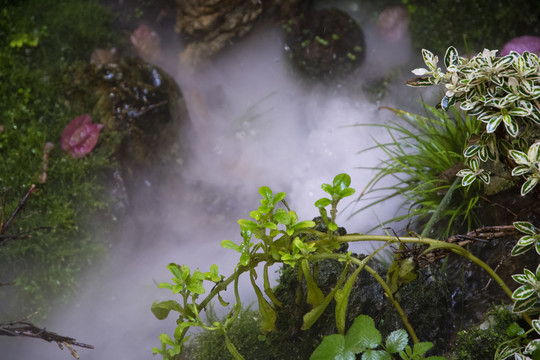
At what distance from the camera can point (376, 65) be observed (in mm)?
3969

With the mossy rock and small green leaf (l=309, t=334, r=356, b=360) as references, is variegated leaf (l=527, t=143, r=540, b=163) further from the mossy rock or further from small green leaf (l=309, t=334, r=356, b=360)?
the mossy rock

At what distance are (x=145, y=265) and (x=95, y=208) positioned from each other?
1.58ft

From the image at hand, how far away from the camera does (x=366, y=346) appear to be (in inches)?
67.6

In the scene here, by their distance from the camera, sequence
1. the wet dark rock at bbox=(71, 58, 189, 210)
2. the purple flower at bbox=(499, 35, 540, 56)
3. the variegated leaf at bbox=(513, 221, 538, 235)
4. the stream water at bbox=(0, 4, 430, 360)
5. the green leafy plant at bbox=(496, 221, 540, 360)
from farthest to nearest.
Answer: the wet dark rock at bbox=(71, 58, 189, 210) → the purple flower at bbox=(499, 35, 540, 56) → the stream water at bbox=(0, 4, 430, 360) → the variegated leaf at bbox=(513, 221, 538, 235) → the green leafy plant at bbox=(496, 221, 540, 360)

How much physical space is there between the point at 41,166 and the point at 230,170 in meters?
1.28

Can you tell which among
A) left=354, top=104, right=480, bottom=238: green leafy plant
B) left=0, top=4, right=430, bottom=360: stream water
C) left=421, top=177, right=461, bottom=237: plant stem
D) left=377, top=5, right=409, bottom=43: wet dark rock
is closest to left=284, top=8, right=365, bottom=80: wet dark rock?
left=0, top=4, right=430, bottom=360: stream water

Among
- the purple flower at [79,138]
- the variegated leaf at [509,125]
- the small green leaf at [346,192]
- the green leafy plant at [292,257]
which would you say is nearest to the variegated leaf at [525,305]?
the green leafy plant at [292,257]

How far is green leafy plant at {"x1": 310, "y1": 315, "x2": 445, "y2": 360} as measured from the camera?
170 centimetres

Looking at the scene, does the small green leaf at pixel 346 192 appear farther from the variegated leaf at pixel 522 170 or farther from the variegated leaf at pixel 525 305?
the variegated leaf at pixel 525 305

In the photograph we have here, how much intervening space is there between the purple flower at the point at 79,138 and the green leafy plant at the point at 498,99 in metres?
2.18

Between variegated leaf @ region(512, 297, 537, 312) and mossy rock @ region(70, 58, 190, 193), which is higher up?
mossy rock @ region(70, 58, 190, 193)

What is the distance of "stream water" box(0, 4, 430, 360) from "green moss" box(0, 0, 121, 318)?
16 cm

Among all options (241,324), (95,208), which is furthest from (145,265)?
(241,324)

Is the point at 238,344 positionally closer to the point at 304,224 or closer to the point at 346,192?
the point at 304,224
